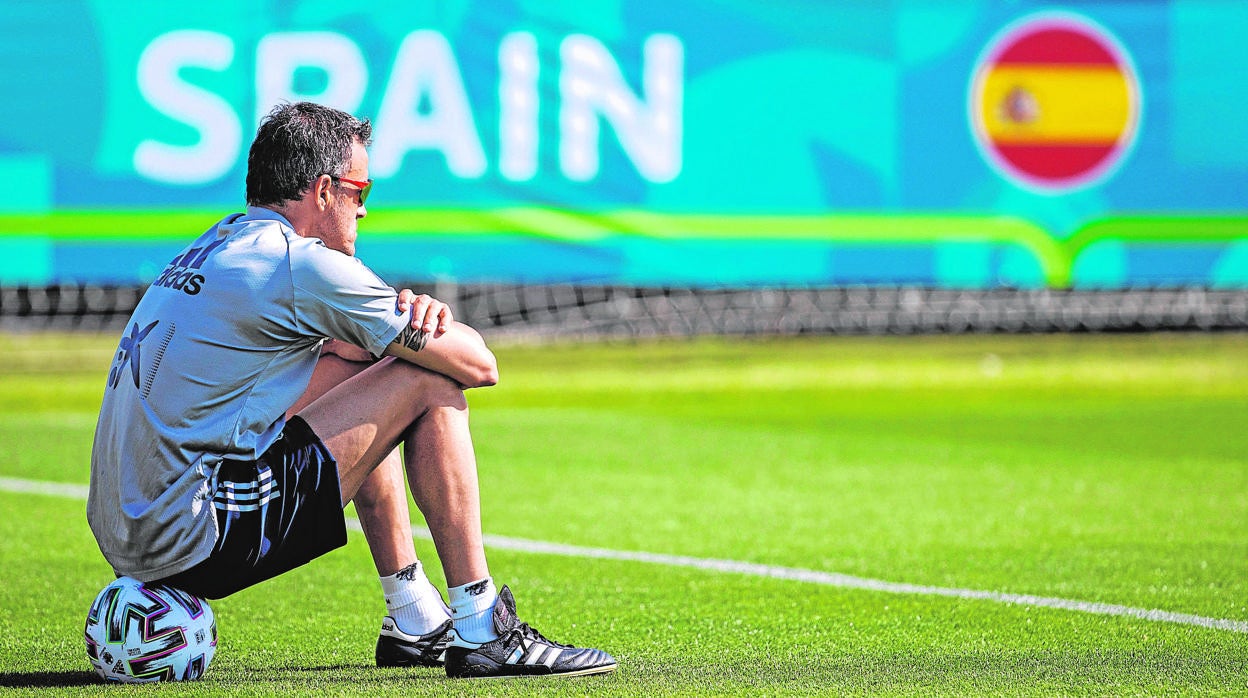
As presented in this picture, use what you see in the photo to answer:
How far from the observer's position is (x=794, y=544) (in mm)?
6215

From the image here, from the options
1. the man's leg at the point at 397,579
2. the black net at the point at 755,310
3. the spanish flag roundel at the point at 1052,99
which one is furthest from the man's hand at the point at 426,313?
the black net at the point at 755,310

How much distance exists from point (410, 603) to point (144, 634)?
2.29 feet

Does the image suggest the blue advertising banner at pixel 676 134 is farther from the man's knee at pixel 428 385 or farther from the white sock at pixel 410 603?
the man's knee at pixel 428 385

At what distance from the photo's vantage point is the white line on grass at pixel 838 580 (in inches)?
186

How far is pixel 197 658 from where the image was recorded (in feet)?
12.3

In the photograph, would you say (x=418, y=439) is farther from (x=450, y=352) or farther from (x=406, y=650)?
(x=406, y=650)

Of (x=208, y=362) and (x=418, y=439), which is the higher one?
(x=208, y=362)

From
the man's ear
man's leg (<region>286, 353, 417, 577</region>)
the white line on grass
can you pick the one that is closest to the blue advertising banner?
the white line on grass

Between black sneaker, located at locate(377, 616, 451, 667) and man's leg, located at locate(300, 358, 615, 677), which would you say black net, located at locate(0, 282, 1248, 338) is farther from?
man's leg, located at locate(300, 358, 615, 677)

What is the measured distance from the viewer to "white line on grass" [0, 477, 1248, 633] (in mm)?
4727

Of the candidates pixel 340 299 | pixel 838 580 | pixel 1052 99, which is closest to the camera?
pixel 340 299

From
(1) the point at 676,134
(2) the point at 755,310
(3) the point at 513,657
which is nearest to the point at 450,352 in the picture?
(3) the point at 513,657

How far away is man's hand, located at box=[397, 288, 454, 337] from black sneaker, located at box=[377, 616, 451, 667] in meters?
0.85

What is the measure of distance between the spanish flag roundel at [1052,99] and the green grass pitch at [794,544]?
2014mm
